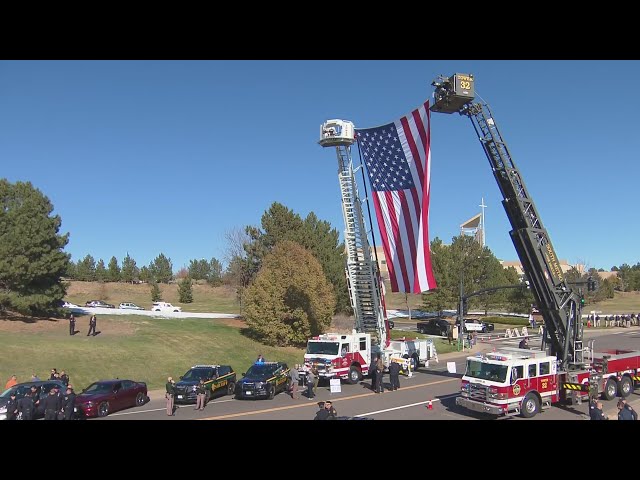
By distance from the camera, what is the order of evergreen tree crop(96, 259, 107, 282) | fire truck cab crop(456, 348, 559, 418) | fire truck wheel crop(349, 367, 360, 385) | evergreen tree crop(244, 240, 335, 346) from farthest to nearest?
evergreen tree crop(96, 259, 107, 282) < evergreen tree crop(244, 240, 335, 346) < fire truck wheel crop(349, 367, 360, 385) < fire truck cab crop(456, 348, 559, 418)

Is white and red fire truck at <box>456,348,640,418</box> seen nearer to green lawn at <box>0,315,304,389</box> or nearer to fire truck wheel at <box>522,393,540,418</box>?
fire truck wheel at <box>522,393,540,418</box>

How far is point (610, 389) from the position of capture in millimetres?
20531

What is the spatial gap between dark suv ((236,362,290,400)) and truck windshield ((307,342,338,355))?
2.57 m

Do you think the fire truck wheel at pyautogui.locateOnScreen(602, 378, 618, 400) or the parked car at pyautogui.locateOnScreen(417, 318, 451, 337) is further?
the parked car at pyautogui.locateOnScreen(417, 318, 451, 337)

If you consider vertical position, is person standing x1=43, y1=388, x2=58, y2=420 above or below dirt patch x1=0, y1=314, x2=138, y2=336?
below

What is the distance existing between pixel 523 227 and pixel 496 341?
3241 centimetres

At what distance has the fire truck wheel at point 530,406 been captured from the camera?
17500mm

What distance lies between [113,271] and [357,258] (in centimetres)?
8805

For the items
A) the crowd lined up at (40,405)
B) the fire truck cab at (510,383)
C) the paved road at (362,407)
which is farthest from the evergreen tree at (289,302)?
the fire truck cab at (510,383)

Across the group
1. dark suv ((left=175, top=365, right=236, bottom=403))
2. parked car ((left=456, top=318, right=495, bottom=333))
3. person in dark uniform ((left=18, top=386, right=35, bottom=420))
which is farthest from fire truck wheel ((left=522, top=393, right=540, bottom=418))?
parked car ((left=456, top=318, right=495, bottom=333))

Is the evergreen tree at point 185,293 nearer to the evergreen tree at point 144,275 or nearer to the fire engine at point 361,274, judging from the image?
the evergreen tree at point 144,275

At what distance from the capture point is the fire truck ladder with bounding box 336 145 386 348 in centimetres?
3050
